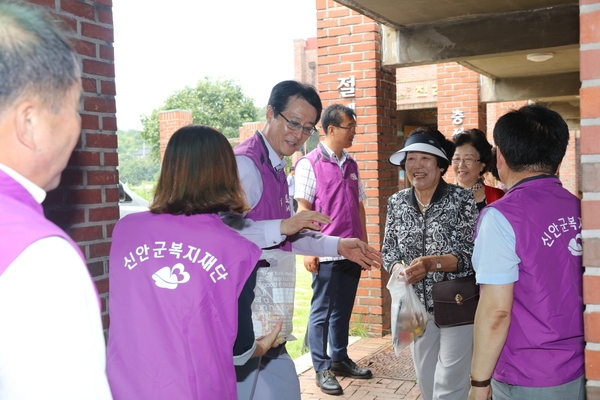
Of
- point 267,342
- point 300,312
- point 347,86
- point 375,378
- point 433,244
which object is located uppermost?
point 347,86

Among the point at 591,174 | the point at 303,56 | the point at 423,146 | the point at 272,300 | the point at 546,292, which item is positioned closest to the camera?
the point at 591,174

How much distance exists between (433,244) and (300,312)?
5.35 m

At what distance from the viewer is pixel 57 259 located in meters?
0.92

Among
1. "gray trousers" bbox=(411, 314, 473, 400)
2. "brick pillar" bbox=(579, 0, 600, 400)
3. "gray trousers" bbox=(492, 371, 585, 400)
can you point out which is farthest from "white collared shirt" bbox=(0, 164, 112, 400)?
"gray trousers" bbox=(411, 314, 473, 400)

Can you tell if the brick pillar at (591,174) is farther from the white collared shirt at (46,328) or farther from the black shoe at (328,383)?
the black shoe at (328,383)

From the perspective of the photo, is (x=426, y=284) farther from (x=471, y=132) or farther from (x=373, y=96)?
(x=373, y=96)

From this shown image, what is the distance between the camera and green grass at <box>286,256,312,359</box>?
6762mm

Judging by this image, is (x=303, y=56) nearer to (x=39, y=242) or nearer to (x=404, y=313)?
(x=404, y=313)

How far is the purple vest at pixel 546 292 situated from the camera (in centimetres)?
218

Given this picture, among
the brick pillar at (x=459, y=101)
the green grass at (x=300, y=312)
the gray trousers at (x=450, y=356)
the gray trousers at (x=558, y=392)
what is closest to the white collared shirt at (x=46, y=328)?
the gray trousers at (x=558, y=392)

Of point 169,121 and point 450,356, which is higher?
point 169,121

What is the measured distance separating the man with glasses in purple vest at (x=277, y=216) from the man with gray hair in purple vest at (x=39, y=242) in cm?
127

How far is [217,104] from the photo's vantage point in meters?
52.8

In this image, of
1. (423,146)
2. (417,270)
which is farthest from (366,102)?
(417,270)
